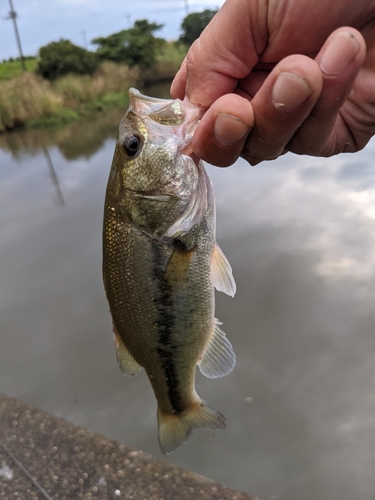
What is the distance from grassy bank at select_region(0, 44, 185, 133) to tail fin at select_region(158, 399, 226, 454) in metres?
14.9

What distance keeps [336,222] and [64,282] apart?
13.3 ft

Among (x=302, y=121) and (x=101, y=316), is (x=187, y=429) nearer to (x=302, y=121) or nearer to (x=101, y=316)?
(x=302, y=121)

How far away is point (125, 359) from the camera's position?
1678 mm

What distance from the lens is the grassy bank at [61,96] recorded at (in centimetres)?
1423

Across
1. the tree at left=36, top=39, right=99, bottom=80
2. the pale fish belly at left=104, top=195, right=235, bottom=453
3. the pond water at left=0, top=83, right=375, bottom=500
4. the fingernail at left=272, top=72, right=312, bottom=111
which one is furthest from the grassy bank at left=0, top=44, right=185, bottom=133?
the fingernail at left=272, top=72, right=312, bottom=111

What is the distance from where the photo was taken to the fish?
1418 mm

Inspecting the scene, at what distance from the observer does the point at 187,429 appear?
1781 mm

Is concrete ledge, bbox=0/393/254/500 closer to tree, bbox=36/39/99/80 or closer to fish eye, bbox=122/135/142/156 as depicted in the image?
fish eye, bbox=122/135/142/156

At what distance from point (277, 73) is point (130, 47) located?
2640cm

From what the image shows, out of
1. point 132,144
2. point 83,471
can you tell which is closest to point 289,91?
point 132,144

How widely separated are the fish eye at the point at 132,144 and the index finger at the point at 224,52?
0.91 ft

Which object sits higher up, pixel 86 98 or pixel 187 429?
pixel 187 429

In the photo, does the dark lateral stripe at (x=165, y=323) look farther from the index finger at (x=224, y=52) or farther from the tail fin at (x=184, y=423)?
the index finger at (x=224, y=52)

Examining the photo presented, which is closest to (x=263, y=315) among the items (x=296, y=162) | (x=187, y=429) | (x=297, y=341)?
(x=297, y=341)
